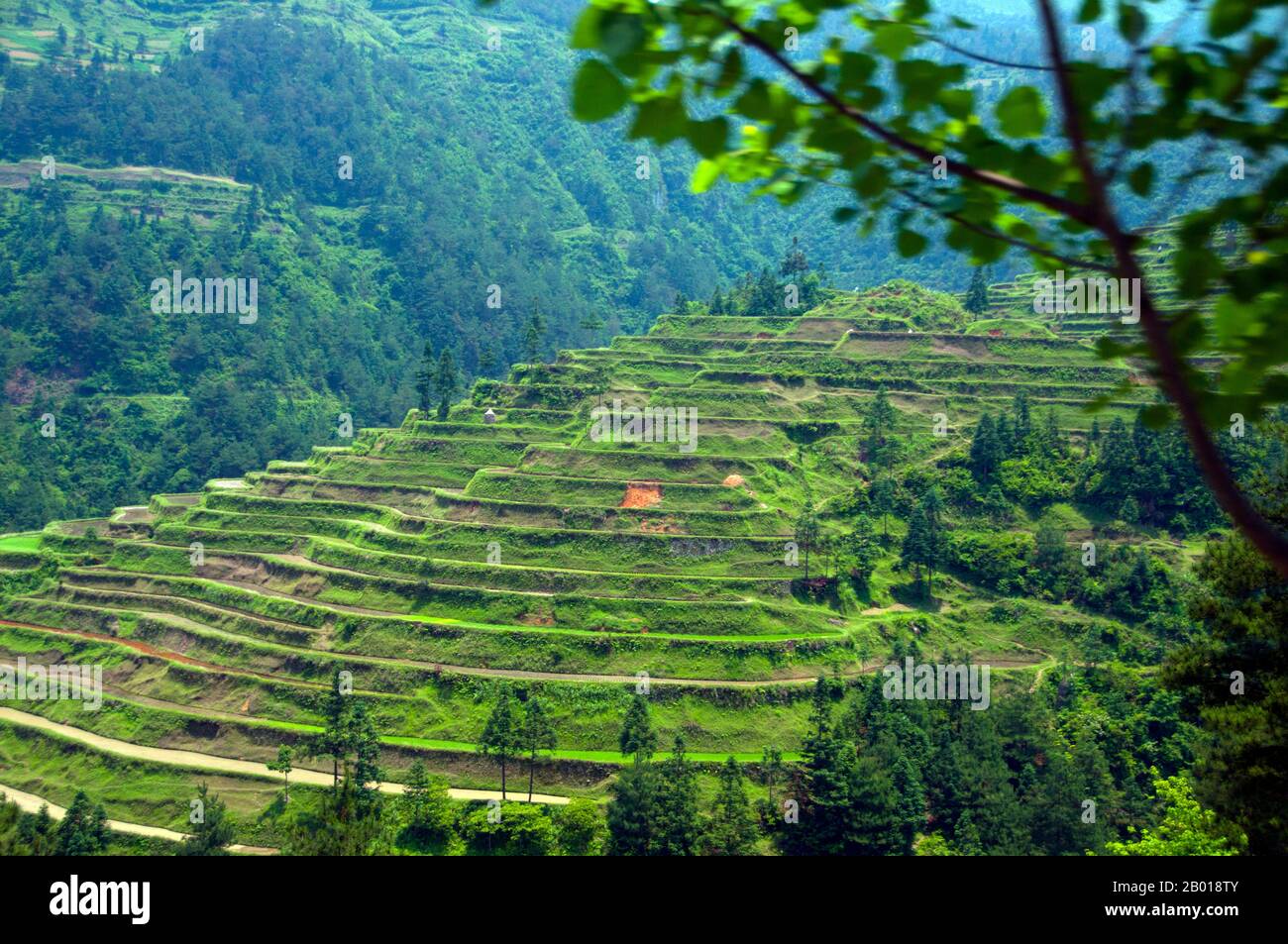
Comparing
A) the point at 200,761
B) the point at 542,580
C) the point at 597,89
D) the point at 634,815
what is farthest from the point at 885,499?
the point at 597,89

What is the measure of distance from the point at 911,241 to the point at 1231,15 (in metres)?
0.89

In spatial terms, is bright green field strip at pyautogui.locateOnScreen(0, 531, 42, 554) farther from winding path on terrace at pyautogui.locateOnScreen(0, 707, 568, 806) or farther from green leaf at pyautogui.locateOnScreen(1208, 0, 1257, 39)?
green leaf at pyautogui.locateOnScreen(1208, 0, 1257, 39)

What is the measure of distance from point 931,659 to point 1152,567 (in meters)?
8.31

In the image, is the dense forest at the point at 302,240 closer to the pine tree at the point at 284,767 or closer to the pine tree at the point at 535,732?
the pine tree at the point at 284,767

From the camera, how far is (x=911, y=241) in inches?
122

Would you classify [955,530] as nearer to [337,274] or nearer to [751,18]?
[751,18]

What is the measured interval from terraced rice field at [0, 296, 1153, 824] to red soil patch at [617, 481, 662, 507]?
0.12m

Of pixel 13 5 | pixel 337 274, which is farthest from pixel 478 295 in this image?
pixel 13 5

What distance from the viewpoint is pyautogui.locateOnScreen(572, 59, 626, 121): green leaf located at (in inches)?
97.3

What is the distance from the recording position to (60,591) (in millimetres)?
41812

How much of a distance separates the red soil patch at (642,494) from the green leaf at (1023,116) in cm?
3604

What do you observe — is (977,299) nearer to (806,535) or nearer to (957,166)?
(806,535)

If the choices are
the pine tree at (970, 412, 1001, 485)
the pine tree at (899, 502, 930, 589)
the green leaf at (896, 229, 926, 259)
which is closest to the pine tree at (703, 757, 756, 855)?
the pine tree at (899, 502, 930, 589)
